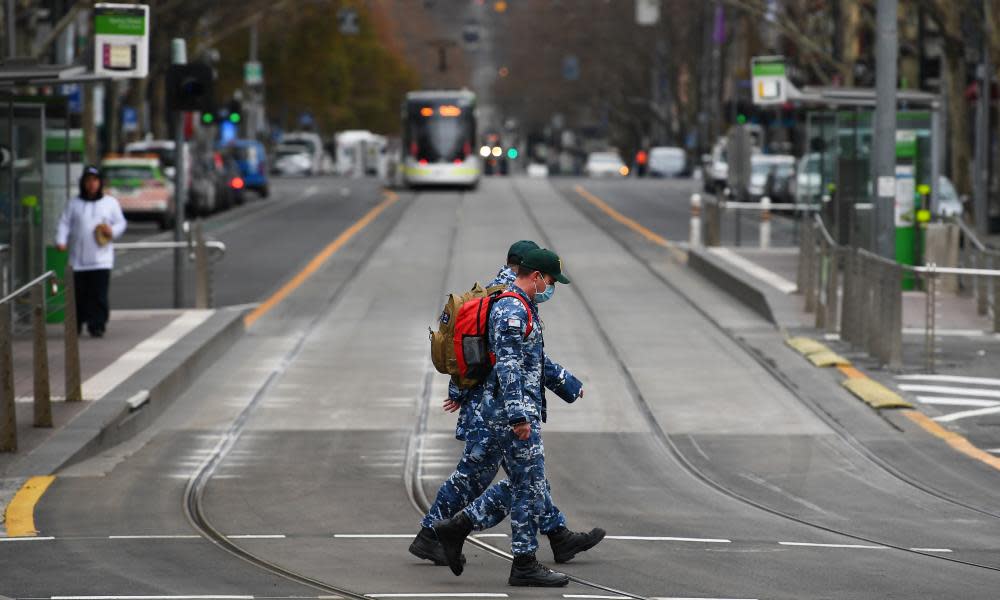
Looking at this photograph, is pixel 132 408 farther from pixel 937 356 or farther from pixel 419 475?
pixel 937 356

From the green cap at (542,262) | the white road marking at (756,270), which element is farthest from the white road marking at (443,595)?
A: the white road marking at (756,270)

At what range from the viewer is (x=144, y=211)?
43.2 metres

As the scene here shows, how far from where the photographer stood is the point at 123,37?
1944 centimetres

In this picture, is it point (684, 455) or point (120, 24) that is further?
point (120, 24)

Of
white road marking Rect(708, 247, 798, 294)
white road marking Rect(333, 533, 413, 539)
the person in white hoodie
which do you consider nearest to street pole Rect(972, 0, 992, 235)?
white road marking Rect(708, 247, 798, 294)

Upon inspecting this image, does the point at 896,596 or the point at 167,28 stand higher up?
the point at 167,28

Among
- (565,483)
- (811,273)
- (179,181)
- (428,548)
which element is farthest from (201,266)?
(428,548)

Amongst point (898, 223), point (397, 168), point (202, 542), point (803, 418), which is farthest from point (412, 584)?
point (397, 168)

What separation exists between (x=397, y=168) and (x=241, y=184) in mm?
9993

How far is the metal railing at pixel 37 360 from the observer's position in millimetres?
12742

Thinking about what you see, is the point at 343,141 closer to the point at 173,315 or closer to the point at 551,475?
the point at 173,315

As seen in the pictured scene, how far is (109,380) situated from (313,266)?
15.7 metres

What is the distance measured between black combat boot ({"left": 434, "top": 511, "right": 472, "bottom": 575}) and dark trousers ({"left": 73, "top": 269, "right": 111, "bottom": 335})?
1078cm

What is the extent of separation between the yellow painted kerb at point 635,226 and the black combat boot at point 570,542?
939 inches
